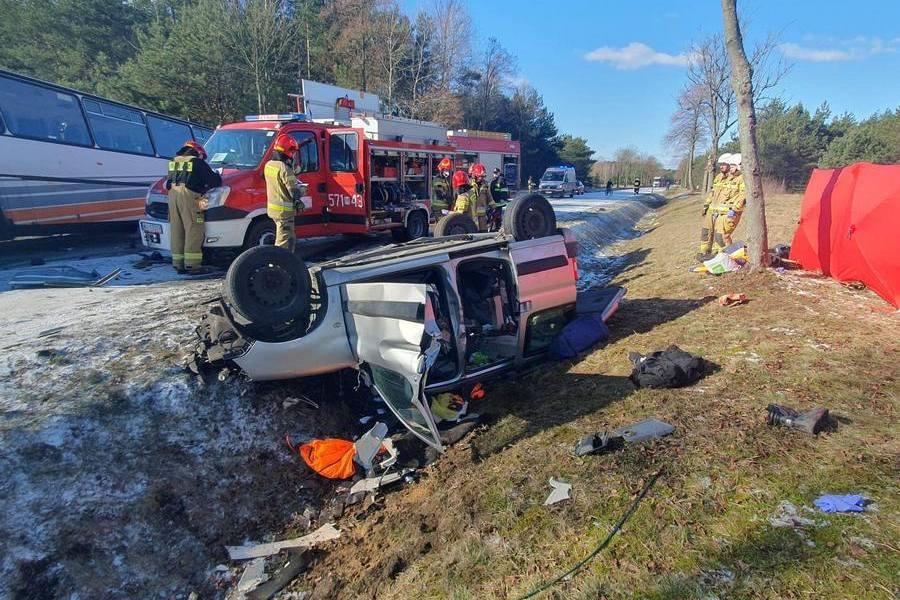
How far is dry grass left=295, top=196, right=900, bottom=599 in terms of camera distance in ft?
7.36

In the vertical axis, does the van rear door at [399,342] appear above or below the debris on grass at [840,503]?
above

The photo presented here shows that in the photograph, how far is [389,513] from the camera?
10.5 ft

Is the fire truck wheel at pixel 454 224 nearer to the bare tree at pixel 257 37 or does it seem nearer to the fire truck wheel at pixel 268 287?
the fire truck wheel at pixel 268 287

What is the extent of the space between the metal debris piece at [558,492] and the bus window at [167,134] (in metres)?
12.0

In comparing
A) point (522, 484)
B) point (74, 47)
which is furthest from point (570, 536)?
point (74, 47)

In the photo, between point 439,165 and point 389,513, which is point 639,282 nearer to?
point 439,165

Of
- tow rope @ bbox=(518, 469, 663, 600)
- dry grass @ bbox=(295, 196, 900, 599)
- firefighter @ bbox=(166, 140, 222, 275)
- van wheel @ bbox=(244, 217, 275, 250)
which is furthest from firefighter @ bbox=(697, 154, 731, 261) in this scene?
firefighter @ bbox=(166, 140, 222, 275)

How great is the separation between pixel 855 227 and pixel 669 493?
5287 millimetres

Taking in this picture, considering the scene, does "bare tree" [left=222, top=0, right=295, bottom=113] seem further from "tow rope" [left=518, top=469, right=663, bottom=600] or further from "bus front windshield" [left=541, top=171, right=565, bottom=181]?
"tow rope" [left=518, top=469, right=663, bottom=600]

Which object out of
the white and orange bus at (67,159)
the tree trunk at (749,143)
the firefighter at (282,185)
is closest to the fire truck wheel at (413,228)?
the firefighter at (282,185)

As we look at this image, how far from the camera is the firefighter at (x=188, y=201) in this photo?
679cm

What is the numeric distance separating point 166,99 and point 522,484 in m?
25.5

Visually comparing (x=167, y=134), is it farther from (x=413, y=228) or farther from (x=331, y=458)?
(x=331, y=458)

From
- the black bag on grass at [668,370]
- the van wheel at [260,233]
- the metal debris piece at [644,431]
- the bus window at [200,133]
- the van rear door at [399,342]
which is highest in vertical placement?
the bus window at [200,133]
